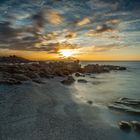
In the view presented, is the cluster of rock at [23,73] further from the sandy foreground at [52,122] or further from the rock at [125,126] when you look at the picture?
the rock at [125,126]

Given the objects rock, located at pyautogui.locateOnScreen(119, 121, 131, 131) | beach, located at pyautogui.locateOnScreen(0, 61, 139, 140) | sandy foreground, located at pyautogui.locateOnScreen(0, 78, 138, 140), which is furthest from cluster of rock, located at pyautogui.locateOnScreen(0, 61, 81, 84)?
rock, located at pyautogui.locateOnScreen(119, 121, 131, 131)

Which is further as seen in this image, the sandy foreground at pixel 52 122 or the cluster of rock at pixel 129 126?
the cluster of rock at pixel 129 126

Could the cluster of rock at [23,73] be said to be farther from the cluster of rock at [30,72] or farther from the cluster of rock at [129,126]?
the cluster of rock at [129,126]

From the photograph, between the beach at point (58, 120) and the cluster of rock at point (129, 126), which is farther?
the cluster of rock at point (129, 126)

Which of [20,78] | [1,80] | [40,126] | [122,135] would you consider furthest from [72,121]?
[20,78]

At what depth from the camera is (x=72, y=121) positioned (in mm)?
14711

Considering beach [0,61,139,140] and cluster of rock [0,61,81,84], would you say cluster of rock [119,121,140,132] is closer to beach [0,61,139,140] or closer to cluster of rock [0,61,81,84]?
beach [0,61,139,140]

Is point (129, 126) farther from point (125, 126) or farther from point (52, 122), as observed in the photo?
point (52, 122)

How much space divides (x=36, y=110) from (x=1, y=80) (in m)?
18.1

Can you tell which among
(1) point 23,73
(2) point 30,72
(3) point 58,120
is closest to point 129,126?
(3) point 58,120

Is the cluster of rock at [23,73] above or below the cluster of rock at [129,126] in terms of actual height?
above

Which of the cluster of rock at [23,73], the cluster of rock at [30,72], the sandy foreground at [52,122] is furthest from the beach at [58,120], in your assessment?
the cluster of rock at [30,72]

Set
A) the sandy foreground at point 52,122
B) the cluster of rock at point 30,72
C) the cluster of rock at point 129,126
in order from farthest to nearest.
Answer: the cluster of rock at point 30,72, the cluster of rock at point 129,126, the sandy foreground at point 52,122

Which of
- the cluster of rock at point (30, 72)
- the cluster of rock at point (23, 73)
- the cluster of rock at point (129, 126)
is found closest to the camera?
the cluster of rock at point (129, 126)
